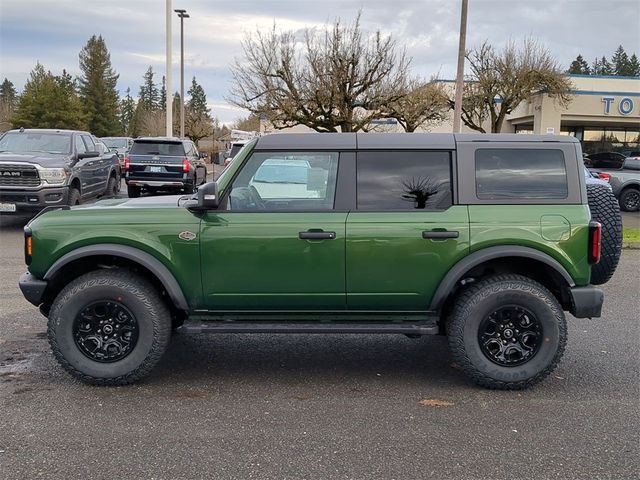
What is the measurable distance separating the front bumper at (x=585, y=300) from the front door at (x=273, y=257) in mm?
1682

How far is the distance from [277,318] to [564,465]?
7.05ft

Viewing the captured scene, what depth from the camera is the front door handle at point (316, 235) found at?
14.4 feet

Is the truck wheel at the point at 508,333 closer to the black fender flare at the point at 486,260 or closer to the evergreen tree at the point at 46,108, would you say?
the black fender flare at the point at 486,260

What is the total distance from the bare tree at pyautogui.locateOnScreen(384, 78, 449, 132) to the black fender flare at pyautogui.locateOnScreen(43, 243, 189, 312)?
20.3 meters

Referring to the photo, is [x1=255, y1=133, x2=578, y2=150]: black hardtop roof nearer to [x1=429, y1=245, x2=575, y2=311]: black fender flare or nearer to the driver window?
the driver window

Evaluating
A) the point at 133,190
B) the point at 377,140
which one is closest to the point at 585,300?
the point at 377,140

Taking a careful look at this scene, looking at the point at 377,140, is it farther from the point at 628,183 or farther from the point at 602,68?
the point at 602,68

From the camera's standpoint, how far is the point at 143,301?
4.42m

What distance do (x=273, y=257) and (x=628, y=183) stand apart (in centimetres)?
1648

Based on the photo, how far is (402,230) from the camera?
4.41 m

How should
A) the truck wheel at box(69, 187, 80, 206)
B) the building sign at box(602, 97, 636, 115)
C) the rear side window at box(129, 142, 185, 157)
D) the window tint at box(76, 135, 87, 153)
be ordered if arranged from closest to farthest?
the truck wheel at box(69, 187, 80, 206)
the window tint at box(76, 135, 87, 153)
the rear side window at box(129, 142, 185, 157)
the building sign at box(602, 97, 636, 115)

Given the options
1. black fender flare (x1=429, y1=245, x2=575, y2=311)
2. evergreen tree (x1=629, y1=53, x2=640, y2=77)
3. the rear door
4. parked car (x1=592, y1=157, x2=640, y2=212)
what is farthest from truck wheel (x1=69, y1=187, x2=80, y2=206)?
evergreen tree (x1=629, y1=53, x2=640, y2=77)

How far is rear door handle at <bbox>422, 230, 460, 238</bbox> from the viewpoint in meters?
4.40

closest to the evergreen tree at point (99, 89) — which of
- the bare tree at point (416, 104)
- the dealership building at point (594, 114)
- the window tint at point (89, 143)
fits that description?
the dealership building at point (594, 114)
